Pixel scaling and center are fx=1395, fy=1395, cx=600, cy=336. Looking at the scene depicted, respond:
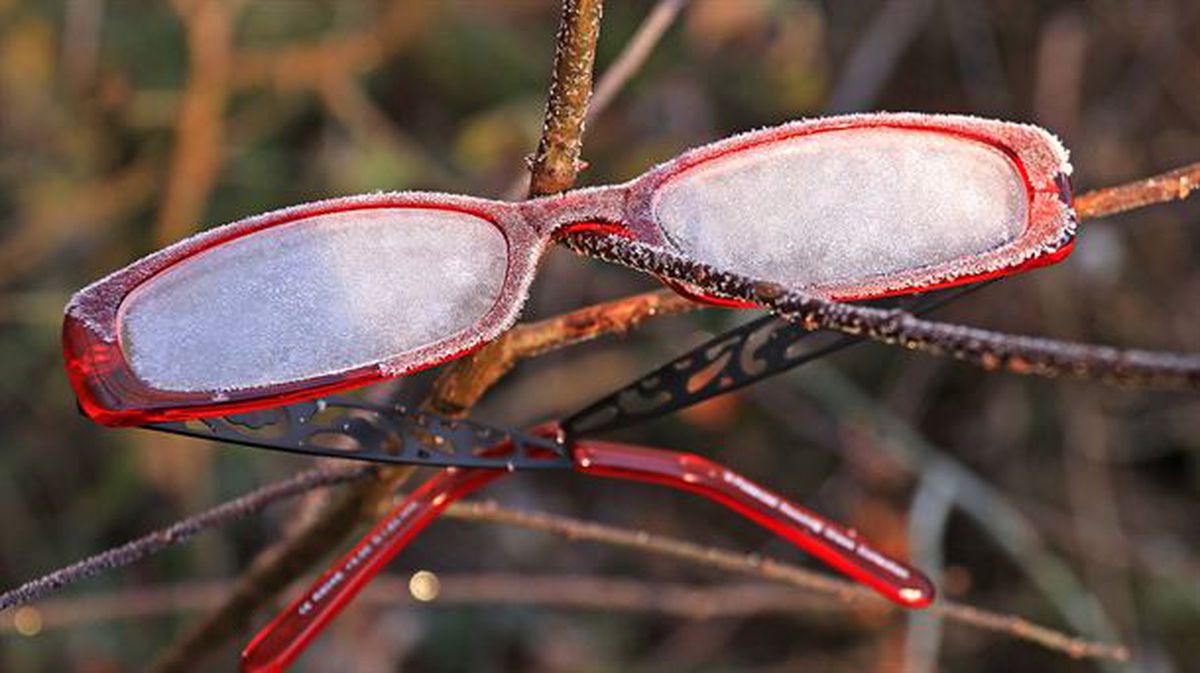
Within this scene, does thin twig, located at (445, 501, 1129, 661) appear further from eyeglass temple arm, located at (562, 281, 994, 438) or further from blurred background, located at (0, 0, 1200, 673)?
blurred background, located at (0, 0, 1200, 673)

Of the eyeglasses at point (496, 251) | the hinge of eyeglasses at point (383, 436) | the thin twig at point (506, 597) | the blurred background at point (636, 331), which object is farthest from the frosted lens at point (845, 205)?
the blurred background at point (636, 331)

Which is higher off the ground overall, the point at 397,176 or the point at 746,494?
the point at 397,176

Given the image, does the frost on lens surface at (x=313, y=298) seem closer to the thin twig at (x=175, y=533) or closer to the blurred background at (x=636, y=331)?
the thin twig at (x=175, y=533)

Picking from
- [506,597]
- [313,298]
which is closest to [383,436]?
[313,298]

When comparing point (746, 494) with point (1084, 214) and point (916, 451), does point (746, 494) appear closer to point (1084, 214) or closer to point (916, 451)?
point (1084, 214)

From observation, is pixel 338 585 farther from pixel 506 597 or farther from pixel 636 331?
pixel 636 331

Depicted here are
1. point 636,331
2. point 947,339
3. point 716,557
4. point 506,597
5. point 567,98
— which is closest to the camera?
point 947,339

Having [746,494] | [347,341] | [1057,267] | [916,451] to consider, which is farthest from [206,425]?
[1057,267]
